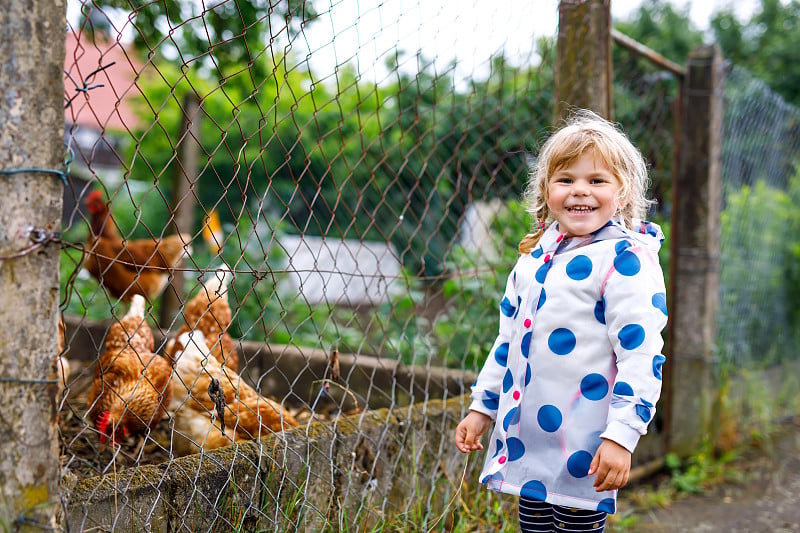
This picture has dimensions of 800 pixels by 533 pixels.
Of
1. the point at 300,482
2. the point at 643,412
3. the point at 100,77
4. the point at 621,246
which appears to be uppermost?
the point at 100,77

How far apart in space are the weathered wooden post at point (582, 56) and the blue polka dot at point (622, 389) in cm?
149

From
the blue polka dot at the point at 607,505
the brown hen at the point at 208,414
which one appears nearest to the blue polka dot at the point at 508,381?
the blue polka dot at the point at 607,505

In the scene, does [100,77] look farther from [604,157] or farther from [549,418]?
[549,418]

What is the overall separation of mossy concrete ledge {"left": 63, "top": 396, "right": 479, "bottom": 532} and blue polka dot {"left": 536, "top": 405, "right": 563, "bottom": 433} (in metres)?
0.66

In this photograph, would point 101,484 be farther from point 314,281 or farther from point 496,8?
point 314,281

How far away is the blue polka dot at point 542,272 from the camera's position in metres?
1.84

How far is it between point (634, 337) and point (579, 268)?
229 mm

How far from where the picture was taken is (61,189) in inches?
48.7

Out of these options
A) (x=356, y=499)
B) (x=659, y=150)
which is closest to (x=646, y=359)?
(x=356, y=499)

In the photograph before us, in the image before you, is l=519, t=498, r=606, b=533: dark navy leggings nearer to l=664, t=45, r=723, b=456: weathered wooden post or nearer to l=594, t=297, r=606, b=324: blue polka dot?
l=594, t=297, r=606, b=324: blue polka dot

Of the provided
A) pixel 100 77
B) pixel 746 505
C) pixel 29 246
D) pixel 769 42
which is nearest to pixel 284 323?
pixel 29 246

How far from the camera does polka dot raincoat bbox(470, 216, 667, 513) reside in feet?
5.41

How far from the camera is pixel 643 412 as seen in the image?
1.59 m

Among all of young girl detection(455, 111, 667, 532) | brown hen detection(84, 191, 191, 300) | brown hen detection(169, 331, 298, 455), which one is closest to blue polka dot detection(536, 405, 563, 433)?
young girl detection(455, 111, 667, 532)
